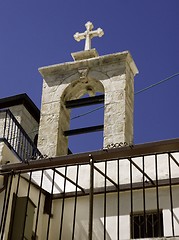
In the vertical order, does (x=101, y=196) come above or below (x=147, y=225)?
above

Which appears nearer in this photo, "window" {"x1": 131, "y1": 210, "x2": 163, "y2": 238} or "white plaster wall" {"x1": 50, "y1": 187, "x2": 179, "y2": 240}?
"window" {"x1": 131, "y1": 210, "x2": 163, "y2": 238}

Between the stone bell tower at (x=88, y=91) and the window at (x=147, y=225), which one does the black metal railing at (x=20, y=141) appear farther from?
the window at (x=147, y=225)

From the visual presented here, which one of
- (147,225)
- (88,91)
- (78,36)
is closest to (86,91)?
(88,91)

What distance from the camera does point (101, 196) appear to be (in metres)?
11.3

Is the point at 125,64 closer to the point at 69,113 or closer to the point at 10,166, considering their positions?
the point at 69,113

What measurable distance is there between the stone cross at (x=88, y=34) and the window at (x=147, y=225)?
18.3 feet

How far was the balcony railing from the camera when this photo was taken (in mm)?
10227

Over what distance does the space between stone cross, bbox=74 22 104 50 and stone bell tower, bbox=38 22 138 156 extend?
0.86 feet

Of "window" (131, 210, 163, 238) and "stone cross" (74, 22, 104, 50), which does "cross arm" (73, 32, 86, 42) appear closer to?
"stone cross" (74, 22, 104, 50)

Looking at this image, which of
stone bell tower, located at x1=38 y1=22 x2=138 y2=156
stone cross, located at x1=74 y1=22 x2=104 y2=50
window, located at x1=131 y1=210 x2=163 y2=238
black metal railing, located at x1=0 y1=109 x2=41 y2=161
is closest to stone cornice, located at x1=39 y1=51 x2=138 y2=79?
stone bell tower, located at x1=38 y1=22 x2=138 y2=156

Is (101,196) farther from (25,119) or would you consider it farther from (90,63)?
(25,119)

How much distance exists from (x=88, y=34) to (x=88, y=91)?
174 centimetres

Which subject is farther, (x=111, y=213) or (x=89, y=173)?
(x=89, y=173)

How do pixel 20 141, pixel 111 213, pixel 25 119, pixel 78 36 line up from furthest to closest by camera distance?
pixel 25 119 < pixel 78 36 < pixel 20 141 < pixel 111 213
